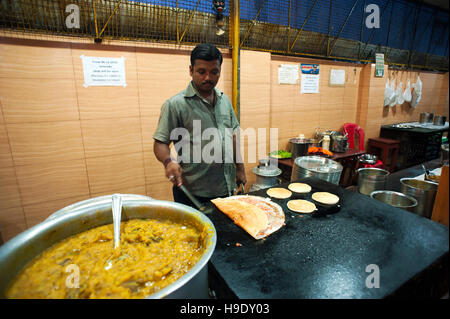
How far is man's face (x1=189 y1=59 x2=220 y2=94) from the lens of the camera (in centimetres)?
174

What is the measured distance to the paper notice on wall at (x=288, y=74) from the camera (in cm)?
384

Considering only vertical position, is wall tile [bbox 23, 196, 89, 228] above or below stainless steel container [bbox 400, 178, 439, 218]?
below

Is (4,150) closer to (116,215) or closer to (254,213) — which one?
(116,215)

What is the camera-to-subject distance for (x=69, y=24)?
88.4 inches

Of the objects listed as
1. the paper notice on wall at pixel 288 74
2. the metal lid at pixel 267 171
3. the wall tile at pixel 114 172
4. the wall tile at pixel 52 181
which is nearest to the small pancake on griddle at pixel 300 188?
the metal lid at pixel 267 171

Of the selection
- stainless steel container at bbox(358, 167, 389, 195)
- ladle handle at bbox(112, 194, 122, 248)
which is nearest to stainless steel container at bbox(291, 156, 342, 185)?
stainless steel container at bbox(358, 167, 389, 195)

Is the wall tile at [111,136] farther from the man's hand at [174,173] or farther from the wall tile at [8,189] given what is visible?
the man's hand at [174,173]

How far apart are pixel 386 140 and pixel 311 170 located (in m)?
4.15

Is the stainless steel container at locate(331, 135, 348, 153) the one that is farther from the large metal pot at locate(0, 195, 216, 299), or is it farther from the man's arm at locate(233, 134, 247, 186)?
the large metal pot at locate(0, 195, 216, 299)

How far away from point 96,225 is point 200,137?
42.0 inches

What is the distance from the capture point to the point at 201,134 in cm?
197

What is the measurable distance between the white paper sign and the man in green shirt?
3.31 metres

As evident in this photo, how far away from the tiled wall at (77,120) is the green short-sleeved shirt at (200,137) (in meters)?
1.10
